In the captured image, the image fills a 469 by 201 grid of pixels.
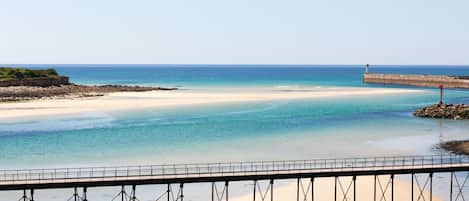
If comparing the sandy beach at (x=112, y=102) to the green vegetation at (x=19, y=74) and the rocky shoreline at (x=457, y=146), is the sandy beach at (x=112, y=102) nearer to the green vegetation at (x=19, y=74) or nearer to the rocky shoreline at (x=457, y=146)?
the green vegetation at (x=19, y=74)

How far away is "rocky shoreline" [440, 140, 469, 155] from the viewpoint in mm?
48797

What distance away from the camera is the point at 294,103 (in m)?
96.4

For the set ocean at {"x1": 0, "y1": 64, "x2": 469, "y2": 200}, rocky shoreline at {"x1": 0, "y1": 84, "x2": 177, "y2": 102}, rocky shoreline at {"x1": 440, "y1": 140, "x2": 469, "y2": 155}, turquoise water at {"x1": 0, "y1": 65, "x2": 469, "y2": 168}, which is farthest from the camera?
rocky shoreline at {"x1": 0, "y1": 84, "x2": 177, "y2": 102}

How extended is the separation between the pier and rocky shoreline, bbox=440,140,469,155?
77.8 m

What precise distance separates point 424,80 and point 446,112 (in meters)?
79.6

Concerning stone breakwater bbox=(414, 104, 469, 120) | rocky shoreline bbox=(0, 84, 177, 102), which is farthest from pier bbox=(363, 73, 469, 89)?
rocky shoreline bbox=(0, 84, 177, 102)

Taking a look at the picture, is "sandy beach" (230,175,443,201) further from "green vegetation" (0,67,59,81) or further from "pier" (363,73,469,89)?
"pier" (363,73,469,89)

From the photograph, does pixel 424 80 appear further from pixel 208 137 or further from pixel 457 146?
pixel 208 137

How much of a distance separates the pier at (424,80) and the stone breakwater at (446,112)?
54582 millimetres

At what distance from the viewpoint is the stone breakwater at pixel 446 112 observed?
236 ft

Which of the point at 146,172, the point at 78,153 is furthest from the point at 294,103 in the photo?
the point at 146,172

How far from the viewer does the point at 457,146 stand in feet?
169

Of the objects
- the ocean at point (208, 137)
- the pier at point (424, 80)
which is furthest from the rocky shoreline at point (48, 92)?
the pier at point (424, 80)

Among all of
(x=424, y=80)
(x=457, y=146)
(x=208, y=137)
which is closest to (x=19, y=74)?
(x=208, y=137)
